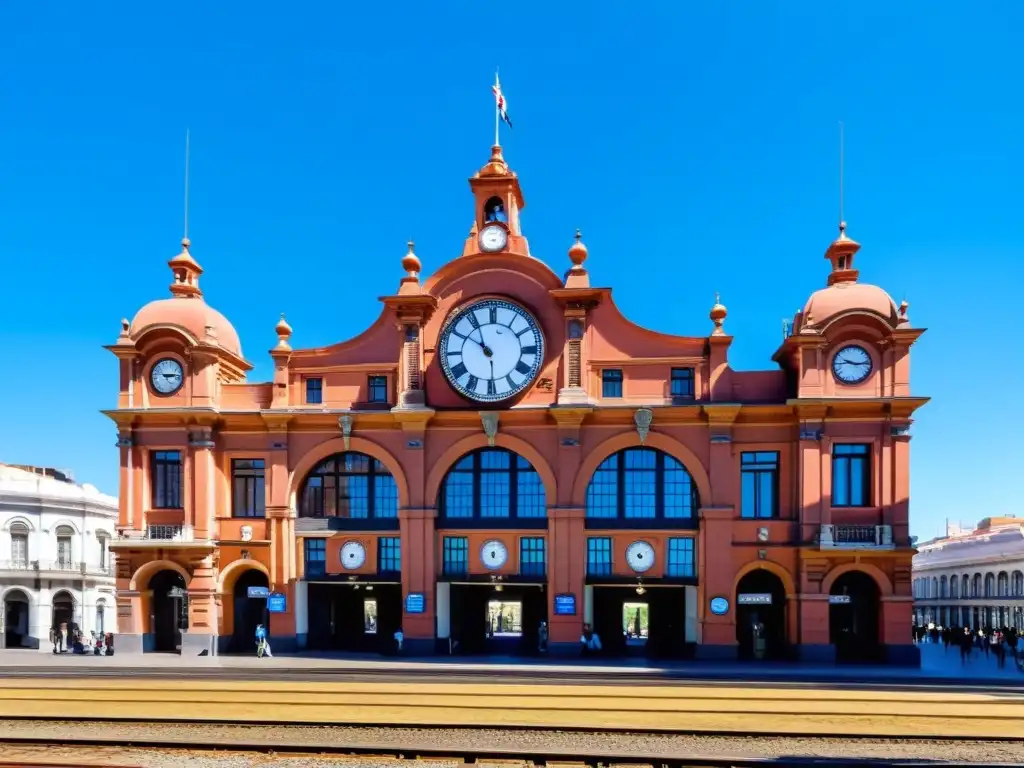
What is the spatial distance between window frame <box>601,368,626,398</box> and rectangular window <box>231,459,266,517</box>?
1767cm

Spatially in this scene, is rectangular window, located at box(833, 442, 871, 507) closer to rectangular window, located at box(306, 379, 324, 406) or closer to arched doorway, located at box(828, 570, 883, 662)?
arched doorway, located at box(828, 570, 883, 662)

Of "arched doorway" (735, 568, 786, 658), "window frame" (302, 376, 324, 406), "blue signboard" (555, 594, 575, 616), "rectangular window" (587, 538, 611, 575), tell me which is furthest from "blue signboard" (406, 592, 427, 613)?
"arched doorway" (735, 568, 786, 658)

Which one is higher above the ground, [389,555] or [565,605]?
[389,555]

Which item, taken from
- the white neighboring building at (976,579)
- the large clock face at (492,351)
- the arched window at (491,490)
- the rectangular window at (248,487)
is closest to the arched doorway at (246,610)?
the rectangular window at (248,487)

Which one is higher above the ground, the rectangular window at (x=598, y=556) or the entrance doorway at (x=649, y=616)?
the rectangular window at (x=598, y=556)

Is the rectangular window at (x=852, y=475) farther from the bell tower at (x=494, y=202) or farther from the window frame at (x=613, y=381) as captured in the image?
the bell tower at (x=494, y=202)

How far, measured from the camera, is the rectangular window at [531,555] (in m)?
40.2

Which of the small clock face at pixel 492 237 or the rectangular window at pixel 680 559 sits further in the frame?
the small clock face at pixel 492 237

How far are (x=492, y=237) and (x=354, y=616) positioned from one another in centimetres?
2118

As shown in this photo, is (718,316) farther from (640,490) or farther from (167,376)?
(167,376)

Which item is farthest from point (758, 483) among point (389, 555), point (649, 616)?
point (389, 555)

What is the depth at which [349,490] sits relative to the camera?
42.2 meters

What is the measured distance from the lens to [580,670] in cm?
3431

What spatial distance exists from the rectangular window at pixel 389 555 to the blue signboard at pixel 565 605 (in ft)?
26.5
